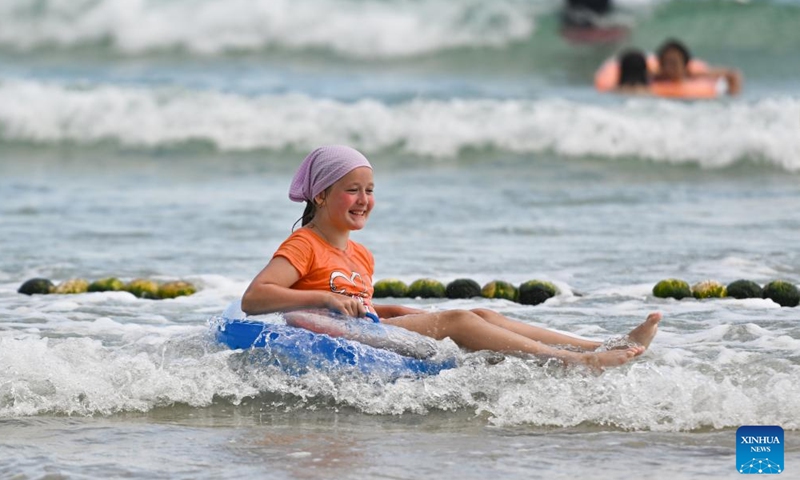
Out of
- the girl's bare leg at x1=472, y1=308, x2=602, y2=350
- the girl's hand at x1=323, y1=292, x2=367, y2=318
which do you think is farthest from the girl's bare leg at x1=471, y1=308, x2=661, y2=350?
the girl's hand at x1=323, y1=292, x2=367, y2=318

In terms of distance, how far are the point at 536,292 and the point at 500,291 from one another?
0.23 metres

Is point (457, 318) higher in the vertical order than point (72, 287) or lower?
lower

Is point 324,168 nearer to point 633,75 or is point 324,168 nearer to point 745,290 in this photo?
point 745,290

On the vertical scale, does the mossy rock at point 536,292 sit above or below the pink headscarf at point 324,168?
below

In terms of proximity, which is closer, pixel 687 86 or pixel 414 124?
pixel 414 124

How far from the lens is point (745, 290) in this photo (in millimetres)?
7359

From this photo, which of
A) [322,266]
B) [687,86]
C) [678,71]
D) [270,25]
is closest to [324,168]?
[322,266]

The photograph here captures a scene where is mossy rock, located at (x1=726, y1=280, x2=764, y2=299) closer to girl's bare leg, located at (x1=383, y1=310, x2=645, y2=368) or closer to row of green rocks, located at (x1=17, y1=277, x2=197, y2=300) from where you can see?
girl's bare leg, located at (x1=383, y1=310, x2=645, y2=368)

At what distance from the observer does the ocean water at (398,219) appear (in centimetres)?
495

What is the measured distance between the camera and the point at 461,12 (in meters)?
22.3

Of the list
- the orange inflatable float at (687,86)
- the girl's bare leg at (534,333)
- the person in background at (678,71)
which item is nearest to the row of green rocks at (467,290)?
the girl's bare leg at (534,333)

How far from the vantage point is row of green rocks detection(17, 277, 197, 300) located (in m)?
7.83

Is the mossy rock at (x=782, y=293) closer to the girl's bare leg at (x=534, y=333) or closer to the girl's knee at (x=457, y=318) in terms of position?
the girl's bare leg at (x=534, y=333)

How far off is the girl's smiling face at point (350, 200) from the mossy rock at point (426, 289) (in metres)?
2.02
